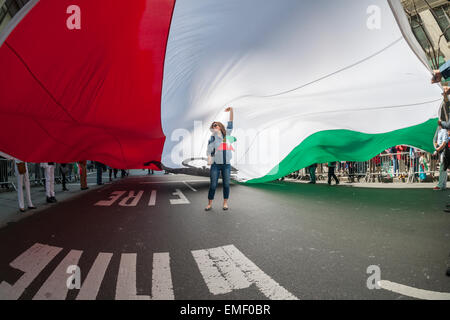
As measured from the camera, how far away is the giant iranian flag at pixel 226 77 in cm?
326

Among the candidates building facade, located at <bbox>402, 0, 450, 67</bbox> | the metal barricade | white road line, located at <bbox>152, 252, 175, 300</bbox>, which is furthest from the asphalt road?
building facade, located at <bbox>402, 0, 450, 67</bbox>

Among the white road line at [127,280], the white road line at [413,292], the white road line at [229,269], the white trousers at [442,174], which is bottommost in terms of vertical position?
the white road line at [229,269]

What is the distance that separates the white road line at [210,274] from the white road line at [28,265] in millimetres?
1522

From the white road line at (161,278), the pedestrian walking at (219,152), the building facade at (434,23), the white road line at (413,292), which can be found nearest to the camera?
the white road line at (413,292)

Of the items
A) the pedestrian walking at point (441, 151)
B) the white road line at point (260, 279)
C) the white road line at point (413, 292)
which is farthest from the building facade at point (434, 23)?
the white road line at point (260, 279)

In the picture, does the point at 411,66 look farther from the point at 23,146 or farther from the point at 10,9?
the point at 10,9

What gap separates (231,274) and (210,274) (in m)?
0.20

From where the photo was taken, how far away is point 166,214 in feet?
17.3

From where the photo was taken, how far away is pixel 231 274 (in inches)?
92.3

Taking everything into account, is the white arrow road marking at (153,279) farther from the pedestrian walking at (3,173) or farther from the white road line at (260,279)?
the pedestrian walking at (3,173)

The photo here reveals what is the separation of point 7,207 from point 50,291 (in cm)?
602

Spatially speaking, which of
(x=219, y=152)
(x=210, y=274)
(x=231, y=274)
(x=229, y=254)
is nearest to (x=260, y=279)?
(x=231, y=274)

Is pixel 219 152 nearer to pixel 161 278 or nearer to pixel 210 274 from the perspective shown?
pixel 210 274

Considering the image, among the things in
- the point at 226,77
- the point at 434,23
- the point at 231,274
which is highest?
the point at 434,23
